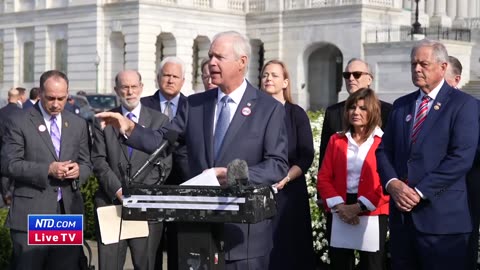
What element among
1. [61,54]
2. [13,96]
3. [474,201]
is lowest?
[474,201]

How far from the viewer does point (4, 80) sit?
58219 mm

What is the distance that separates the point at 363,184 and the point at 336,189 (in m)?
0.29

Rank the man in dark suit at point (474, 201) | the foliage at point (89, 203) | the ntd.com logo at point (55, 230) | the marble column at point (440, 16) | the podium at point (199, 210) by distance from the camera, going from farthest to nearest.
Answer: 1. the marble column at point (440, 16)
2. the foliage at point (89, 203)
3. the ntd.com logo at point (55, 230)
4. the man in dark suit at point (474, 201)
5. the podium at point (199, 210)

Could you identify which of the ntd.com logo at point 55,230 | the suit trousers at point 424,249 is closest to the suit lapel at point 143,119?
the ntd.com logo at point 55,230

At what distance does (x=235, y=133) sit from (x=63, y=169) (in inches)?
90.3

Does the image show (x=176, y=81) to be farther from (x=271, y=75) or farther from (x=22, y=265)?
(x=22, y=265)

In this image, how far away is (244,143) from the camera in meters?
6.88

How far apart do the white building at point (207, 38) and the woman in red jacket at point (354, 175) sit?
36179 mm

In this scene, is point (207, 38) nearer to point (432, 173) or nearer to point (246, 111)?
point (432, 173)

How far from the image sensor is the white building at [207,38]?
4862cm

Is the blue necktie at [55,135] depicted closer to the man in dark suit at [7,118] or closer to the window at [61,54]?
the man in dark suit at [7,118]

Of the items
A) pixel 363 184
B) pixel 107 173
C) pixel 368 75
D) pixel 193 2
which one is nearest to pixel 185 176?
pixel 107 173

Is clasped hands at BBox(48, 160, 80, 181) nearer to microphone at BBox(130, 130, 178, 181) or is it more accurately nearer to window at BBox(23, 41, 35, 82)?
microphone at BBox(130, 130, 178, 181)

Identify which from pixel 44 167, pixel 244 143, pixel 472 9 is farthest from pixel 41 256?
pixel 472 9
